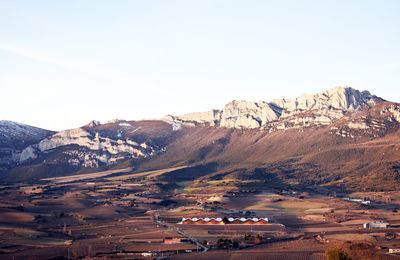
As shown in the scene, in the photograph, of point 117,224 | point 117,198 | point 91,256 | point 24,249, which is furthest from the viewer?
point 117,198

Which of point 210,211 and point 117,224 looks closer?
point 117,224

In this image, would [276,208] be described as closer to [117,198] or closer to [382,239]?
[117,198]

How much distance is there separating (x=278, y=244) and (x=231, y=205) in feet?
223

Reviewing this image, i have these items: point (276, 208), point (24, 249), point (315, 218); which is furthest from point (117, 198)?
point (24, 249)

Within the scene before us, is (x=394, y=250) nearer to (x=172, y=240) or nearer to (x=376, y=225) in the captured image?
(x=376, y=225)

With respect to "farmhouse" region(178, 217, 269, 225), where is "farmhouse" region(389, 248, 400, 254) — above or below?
below

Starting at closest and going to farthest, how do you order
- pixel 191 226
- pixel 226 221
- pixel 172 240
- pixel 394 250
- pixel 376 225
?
pixel 394 250 → pixel 172 240 → pixel 376 225 → pixel 191 226 → pixel 226 221

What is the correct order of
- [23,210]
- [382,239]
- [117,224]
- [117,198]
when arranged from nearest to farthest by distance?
[382,239] < [117,224] < [23,210] < [117,198]

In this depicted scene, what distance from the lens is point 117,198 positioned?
18750cm

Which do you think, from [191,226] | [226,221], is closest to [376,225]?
[226,221]

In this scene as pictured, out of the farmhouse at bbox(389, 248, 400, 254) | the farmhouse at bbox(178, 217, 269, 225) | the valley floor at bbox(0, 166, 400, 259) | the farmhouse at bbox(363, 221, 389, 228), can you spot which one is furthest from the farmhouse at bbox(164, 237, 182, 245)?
the farmhouse at bbox(363, 221, 389, 228)

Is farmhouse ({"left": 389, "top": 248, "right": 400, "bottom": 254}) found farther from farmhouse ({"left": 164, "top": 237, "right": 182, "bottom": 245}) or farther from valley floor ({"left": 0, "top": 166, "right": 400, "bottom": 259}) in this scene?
farmhouse ({"left": 164, "top": 237, "right": 182, "bottom": 245})

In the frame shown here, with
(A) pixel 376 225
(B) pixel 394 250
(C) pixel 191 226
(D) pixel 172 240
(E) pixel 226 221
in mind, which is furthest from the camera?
(E) pixel 226 221

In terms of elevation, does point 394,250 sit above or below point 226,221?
below
